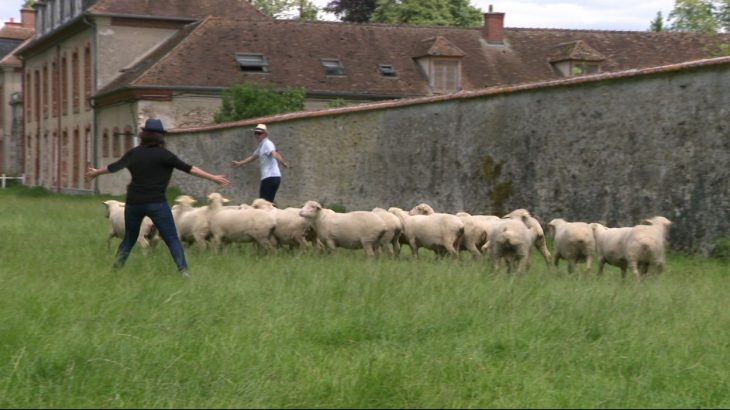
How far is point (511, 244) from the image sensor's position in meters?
12.6

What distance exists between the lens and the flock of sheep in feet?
43.7

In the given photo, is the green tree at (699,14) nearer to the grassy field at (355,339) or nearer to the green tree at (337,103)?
the green tree at (337,103)

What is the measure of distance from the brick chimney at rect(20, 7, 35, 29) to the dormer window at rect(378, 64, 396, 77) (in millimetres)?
42370

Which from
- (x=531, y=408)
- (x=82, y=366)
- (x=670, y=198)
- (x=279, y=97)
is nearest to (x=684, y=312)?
(x=531, y=408)

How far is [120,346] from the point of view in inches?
299

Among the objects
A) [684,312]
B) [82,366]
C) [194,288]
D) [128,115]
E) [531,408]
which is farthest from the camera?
[128,115]

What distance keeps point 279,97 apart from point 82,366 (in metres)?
31.3

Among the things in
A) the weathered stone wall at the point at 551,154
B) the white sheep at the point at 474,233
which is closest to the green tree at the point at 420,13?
the weathered stone wall at the point at 551,154

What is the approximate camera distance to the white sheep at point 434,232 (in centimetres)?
1476

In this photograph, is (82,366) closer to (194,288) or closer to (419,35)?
(194,288)

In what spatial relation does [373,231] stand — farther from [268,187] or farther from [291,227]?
[268,187]

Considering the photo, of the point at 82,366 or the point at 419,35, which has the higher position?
the point at 419,35

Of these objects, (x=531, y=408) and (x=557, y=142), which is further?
(x=557, y=142)

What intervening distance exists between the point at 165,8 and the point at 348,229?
109ft
